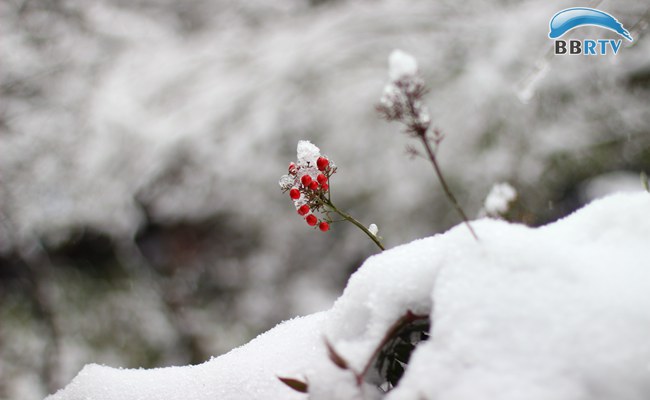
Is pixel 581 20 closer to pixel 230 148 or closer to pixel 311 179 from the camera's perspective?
pixel 311 179

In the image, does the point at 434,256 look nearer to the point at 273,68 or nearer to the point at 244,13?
the point at 273,68

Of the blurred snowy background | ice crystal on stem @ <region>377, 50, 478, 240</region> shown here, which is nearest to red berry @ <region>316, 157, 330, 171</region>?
ice crystal on stem @ <region>377, 50, 478, 240</region>

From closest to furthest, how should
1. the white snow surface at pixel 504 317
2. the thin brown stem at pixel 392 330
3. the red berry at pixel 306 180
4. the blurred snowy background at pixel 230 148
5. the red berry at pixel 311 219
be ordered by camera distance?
the white snow surface at pixel 504 317 < the thin brown stem at pixel 392 330 < the red berry at pixel 306 180 < the red berry at pixel 311 219 < the blurred snowy background at pixel 230 148

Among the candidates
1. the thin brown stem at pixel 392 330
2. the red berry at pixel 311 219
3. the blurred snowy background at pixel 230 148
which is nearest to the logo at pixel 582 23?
the blurred snowy background at pixel 230 148

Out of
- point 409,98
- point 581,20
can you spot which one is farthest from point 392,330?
point 581,20

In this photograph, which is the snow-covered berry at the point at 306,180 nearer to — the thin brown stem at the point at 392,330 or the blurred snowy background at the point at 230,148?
the thin brown stem at the point at 392,330

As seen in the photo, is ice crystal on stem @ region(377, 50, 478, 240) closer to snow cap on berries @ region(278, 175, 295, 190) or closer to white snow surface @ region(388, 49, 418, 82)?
white snow surface @ region(388, 49, 418, 82)

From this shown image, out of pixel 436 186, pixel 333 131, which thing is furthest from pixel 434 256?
pixel 333 131
